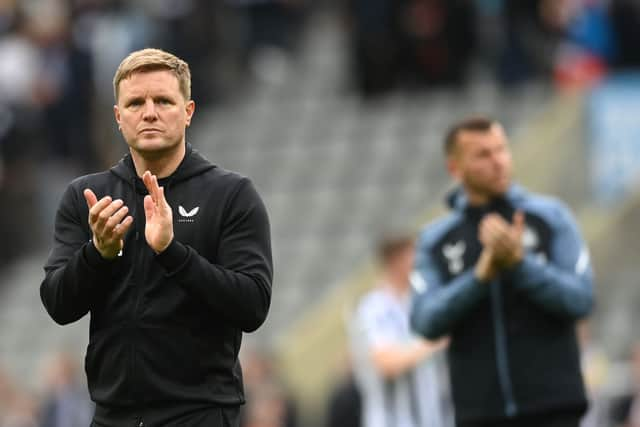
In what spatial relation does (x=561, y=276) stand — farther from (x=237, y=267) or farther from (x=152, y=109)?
(x=152, y=109)

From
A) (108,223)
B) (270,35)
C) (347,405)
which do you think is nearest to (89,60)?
(270,35)

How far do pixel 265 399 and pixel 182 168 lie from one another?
658 centimetres

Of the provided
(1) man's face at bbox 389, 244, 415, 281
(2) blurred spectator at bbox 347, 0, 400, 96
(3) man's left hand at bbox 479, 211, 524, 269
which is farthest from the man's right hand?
(2) blurred spectator at bbox 347, 0, 400, 96

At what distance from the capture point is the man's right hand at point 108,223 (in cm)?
554

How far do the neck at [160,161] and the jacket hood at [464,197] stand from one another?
2.45 meters

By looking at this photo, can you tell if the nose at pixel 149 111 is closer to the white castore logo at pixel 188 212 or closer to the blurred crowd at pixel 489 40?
the white castore logo at pixel 188 212

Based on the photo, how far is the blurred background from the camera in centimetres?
1441

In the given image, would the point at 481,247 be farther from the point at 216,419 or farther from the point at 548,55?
the point at 548,55

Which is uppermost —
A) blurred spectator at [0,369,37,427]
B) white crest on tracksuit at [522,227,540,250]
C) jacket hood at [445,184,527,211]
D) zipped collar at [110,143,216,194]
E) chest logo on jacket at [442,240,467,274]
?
zipped collar at [110,143,216,194]

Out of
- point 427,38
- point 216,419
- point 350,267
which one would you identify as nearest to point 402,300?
point 216,419

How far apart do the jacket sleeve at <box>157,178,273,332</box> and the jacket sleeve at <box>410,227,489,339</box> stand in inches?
76.2

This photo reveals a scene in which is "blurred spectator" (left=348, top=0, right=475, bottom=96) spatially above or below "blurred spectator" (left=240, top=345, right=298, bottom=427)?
above

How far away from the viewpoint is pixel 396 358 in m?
9.97

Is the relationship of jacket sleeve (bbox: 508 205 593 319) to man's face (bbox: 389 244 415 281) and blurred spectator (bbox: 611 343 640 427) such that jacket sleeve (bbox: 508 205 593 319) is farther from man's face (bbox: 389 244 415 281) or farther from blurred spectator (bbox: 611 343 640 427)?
blurred spectator (bbox: 611 343 640 427)
